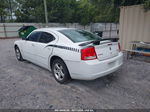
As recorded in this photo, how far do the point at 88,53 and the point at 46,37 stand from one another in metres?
1.66

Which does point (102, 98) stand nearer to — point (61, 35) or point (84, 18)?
Result: point (61, 35)

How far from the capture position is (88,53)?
8.70 ft

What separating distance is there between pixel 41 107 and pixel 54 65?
1.30 metres

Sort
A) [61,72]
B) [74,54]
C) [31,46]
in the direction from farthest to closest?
[31,46], [61,72], [74,54]

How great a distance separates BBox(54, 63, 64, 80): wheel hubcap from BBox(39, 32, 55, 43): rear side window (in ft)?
2.62

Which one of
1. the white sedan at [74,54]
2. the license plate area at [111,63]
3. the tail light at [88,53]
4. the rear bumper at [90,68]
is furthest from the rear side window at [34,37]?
the license plate area at [111,63]

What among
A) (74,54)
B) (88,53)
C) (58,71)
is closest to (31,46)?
(58,71)

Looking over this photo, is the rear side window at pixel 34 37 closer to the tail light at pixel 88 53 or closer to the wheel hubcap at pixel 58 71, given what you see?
the wheel hubcap at pixel 58 71

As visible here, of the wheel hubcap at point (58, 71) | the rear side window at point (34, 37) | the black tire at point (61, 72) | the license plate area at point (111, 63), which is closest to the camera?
the license plate area at point (111, 63)

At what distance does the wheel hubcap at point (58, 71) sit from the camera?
128 inches

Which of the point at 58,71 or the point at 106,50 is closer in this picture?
the point at 106,50

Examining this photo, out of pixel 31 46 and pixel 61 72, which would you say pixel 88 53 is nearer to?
pixel 61 72

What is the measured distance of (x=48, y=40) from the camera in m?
3.54

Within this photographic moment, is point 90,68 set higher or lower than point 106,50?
lower
